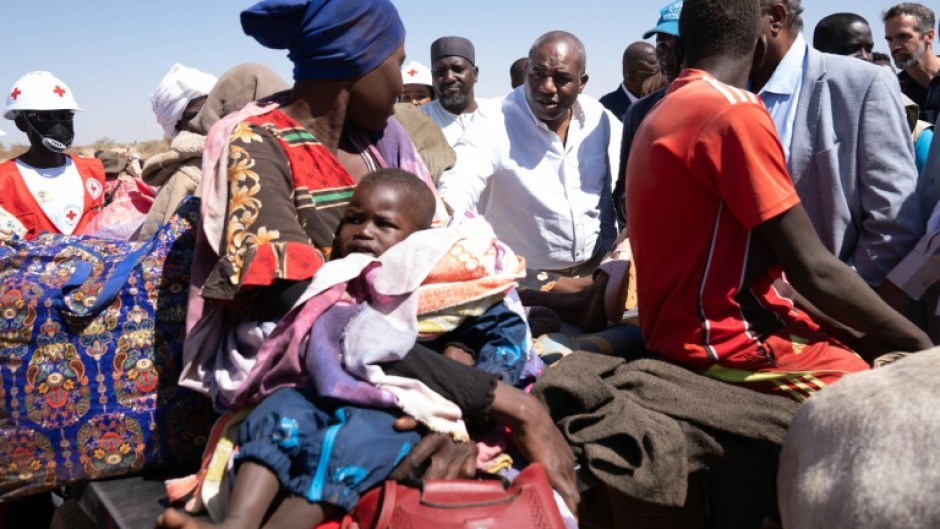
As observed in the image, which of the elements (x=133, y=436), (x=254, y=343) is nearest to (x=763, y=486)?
(x=254, y=343)

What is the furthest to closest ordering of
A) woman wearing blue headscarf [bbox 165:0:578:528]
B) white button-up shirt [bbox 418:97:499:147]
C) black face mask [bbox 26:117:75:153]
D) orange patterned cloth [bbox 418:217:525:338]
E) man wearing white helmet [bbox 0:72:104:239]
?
white button-up shirt [bbox 418:97:499:147] < black face mask [bbox 26:117:75:153] < man wearing white helmet [bbox 0:72:104:239] < orange patterned cloth [bbox 418:217:525:338] < woman wearing blue headscarf [bbox 165:0:578:528]

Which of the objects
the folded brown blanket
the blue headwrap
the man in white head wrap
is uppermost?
the blue headwrap

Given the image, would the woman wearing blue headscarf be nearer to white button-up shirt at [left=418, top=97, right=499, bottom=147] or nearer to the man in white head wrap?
the man in white head wrap

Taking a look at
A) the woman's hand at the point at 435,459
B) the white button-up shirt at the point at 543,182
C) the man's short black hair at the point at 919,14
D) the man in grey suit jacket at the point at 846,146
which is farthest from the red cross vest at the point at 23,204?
the man's short black hair at the point at 919,14

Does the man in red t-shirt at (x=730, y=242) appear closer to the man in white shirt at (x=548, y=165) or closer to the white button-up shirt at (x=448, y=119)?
the man in white shirt at (x=548, y=165)

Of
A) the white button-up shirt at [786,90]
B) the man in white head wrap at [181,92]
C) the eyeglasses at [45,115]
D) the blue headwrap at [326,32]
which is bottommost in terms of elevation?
the eyeglasses at [45,115]

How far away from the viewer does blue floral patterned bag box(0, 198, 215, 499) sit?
252cm

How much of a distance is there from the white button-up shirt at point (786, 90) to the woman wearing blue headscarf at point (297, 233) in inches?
60.5

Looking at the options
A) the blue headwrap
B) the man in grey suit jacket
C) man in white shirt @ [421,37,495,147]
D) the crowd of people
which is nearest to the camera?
the crowd of people

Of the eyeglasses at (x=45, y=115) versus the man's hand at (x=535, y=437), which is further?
the eyeglasses at (x=45, y=115)

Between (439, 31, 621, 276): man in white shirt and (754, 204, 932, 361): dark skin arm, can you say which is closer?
(754, 204, 932, 361): dark skin arm

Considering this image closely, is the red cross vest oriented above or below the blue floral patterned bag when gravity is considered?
below

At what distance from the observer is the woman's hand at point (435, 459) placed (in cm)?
220

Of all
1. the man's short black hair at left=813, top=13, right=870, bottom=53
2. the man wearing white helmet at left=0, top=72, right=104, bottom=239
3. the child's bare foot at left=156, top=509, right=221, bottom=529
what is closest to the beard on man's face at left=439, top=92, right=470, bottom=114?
the man wearing white helmet at left=0, top=72, right=104, bottom=239
